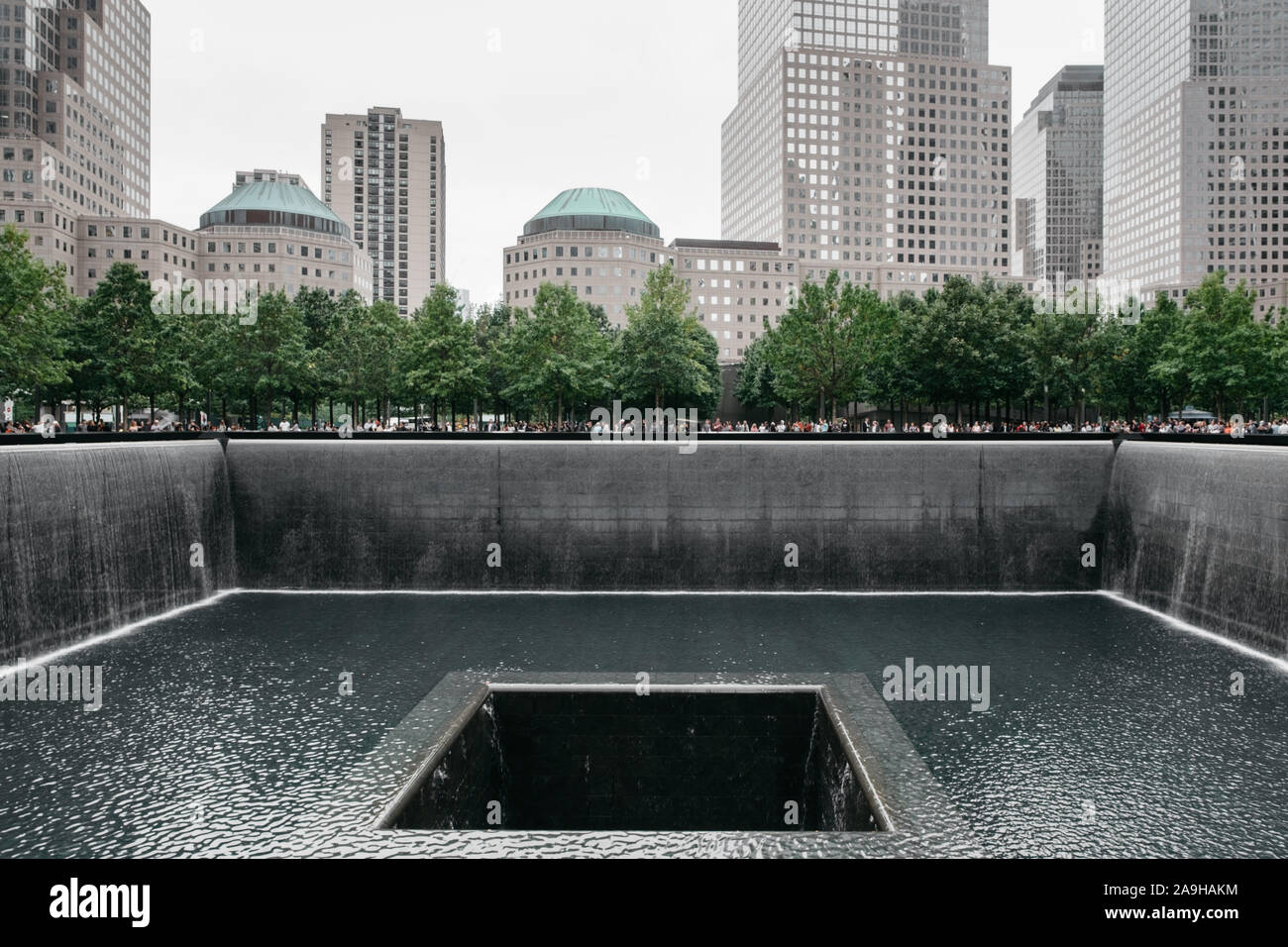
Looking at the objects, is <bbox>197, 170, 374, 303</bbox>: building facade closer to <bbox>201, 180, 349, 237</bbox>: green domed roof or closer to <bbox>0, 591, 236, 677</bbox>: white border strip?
<bbox>201, 180, 349, 237</bbox>: green domed roof

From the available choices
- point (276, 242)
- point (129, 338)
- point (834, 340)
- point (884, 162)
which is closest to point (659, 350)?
point (834, 340)

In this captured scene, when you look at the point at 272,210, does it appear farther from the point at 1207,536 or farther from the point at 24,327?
the point at 1207,536

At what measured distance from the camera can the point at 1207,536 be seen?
19.5m

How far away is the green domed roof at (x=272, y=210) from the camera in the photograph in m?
146

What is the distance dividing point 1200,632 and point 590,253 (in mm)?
135701

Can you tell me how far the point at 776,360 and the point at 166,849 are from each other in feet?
190

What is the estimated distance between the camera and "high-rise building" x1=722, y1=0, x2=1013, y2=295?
174 m

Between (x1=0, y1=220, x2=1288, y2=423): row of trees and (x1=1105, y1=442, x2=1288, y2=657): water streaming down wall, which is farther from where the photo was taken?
(x1=0, y1=220, x2=1288, y2=423): row of trees

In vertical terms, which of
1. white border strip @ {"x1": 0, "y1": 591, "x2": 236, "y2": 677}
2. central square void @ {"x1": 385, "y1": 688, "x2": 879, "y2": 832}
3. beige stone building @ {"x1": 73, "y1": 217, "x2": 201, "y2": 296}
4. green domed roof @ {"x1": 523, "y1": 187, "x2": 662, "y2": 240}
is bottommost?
central square void @ {"x1": 385, "y1": 688, "x2": 879, "y2": 832}

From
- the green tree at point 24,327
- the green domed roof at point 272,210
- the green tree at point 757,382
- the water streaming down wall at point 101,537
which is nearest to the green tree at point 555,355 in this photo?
the green tree at point 757,382

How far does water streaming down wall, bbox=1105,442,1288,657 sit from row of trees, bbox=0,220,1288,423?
3574 cm

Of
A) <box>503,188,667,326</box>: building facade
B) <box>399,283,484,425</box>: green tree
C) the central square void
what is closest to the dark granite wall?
the central square void
